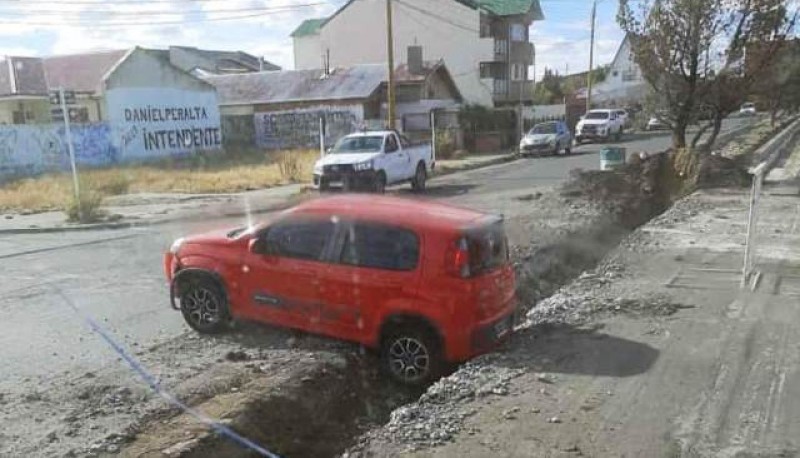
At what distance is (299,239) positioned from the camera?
21.6 ft

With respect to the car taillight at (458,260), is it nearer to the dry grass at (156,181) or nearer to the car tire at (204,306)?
the car tire at (204,306)

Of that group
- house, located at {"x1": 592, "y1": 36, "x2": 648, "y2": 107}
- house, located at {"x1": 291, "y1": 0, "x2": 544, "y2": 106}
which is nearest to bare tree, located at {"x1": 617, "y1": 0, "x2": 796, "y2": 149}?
house, located at {"x1": 291, "y1": 0, "x2": 544, "y2": 106}

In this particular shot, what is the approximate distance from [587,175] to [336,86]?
86.1 feet

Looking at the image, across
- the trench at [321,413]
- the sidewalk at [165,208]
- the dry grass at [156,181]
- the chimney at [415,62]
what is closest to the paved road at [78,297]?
the sidewalk at [165,208]

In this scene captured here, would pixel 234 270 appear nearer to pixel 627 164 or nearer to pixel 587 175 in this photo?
pixel 587 175


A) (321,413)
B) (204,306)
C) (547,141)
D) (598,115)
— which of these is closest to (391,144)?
(204,306)

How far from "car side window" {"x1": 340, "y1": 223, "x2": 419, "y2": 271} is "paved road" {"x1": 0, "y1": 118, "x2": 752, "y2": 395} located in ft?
7.52

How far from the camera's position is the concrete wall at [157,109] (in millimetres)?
35438

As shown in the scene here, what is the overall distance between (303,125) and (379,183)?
2427 cm

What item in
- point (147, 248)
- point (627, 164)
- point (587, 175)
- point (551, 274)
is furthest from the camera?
point (627, 164)

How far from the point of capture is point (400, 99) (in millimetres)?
44656

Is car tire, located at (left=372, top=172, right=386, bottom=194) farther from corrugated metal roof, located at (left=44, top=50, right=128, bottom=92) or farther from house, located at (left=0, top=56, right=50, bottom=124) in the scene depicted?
house, located at (left=0, top=56, right=50, bottom=124)

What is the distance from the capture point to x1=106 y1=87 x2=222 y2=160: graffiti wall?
35156 millimetres

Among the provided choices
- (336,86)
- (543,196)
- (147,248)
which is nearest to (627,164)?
(543,196)
